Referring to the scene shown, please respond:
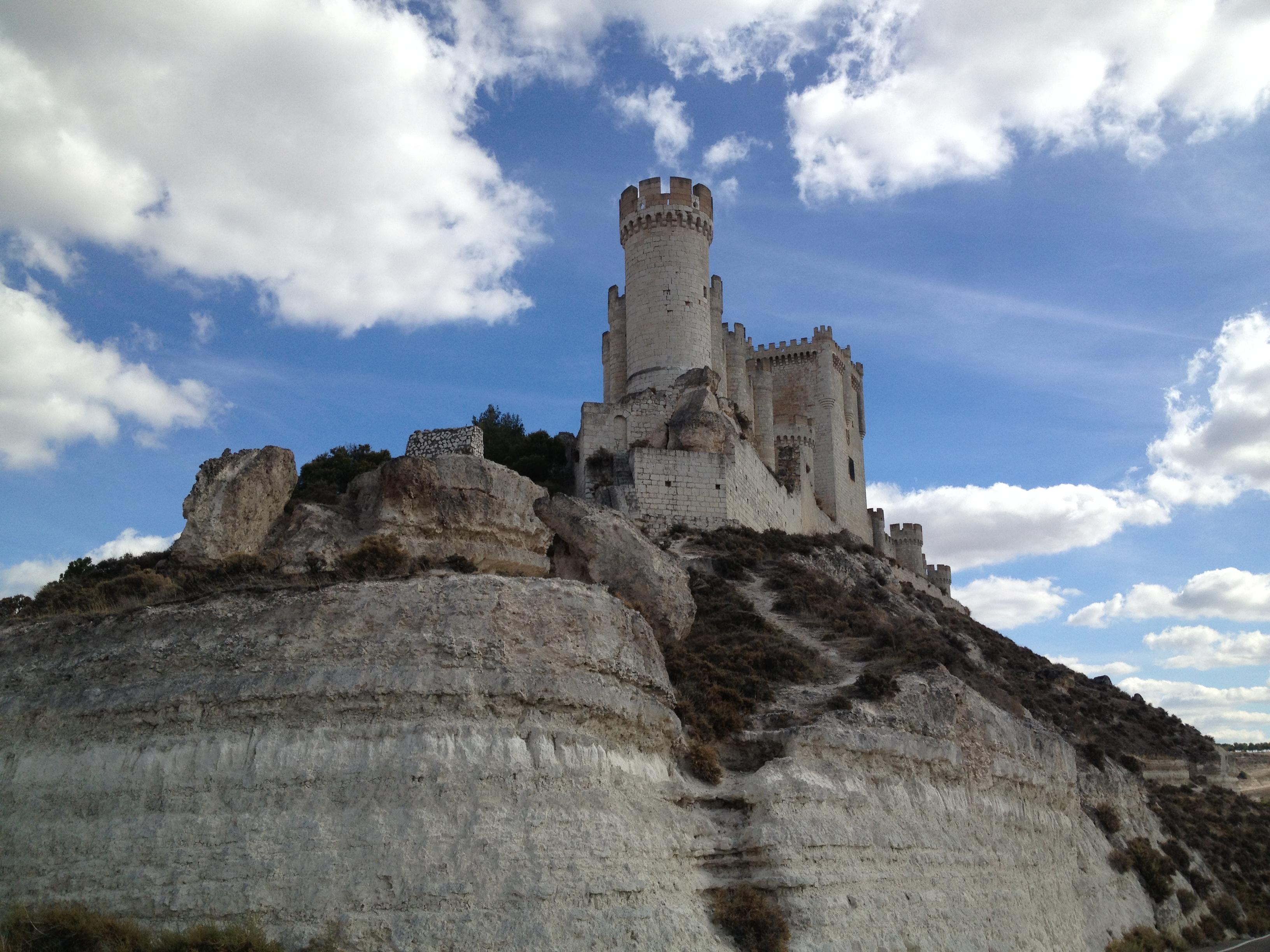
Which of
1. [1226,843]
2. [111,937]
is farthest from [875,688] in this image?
[1226,843]

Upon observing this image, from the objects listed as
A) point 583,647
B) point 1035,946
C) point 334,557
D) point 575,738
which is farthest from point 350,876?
point 1035,946

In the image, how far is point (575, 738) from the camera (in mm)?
17328

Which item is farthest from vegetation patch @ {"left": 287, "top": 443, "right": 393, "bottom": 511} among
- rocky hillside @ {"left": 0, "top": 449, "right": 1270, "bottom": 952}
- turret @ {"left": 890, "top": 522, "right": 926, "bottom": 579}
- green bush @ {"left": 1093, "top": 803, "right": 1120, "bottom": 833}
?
turret @ {"left": 890, "top": 522, "right": 926, "bottom": 579}

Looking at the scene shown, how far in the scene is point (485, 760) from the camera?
16.4 metres

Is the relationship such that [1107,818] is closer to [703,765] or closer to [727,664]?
[727,664]

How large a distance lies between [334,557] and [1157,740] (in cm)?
3936

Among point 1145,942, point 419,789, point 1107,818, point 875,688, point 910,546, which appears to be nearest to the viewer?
point 419,789

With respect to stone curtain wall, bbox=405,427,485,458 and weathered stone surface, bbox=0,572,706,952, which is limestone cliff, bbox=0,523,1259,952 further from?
stone curtain wall, bbox=405,427,485,458

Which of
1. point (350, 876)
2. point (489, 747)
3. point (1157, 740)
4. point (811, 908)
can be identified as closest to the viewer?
point (350, 876)

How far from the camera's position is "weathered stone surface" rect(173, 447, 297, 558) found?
25.1 meters

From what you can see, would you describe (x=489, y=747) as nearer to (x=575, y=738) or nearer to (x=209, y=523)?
(x=575, y=738)

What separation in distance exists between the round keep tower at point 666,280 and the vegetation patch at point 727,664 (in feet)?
58.4

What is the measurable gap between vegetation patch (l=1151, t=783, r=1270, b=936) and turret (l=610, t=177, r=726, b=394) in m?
25.4

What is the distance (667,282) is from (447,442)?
61.9 ft
